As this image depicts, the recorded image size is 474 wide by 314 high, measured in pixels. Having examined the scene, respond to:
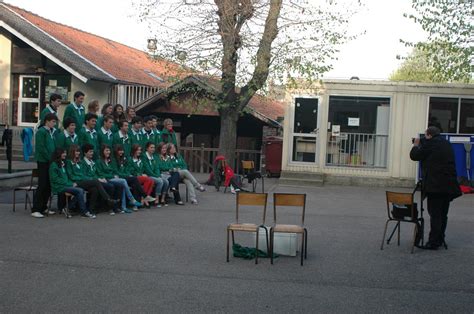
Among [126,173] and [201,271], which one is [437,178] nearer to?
[201,271]

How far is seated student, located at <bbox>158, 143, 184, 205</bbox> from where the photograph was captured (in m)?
13.4

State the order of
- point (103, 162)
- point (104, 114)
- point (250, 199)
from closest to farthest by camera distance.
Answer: point (250, 199), point (103, 162), point (104, 114)

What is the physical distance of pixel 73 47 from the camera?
23719mm

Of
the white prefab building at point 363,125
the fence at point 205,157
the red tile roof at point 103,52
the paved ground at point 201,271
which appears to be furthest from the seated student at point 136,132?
the fence at point 205,157

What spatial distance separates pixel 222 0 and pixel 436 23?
6.42 m

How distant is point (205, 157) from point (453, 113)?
8329mm

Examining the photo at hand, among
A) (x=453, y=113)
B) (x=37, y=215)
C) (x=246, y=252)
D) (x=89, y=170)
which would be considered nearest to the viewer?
(x=246, y=252)

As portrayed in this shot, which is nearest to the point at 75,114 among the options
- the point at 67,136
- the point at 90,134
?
the point at 90,134

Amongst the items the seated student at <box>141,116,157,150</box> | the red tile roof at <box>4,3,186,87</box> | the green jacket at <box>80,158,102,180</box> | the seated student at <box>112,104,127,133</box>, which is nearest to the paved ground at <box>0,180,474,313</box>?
the green jacket at <box>80,158,102,180</box>

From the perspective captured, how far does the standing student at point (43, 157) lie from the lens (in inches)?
434

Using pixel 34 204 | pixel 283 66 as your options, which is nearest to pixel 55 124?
pixel 34 204

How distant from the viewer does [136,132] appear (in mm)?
13266

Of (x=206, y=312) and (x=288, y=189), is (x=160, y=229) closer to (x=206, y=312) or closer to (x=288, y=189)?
(x=206, y=312)

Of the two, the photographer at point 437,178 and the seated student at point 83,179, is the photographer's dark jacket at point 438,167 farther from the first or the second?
the seated student at point 83,179
